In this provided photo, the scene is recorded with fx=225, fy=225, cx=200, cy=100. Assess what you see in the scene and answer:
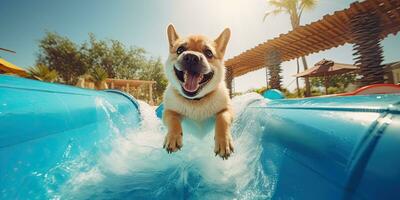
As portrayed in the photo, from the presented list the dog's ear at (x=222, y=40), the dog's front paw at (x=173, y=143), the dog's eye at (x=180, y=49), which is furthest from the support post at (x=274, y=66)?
the dog's front paw at (x=173, y=143)

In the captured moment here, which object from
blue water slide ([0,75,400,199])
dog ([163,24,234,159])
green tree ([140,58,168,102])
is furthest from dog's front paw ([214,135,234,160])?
green tree ([140,58,168,102])

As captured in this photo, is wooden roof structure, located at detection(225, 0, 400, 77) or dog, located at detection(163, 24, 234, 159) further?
wooden roof structure, located at detection(225, 0, 400, 77)

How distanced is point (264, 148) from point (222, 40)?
1758mm

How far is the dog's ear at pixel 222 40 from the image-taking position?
10.5ft

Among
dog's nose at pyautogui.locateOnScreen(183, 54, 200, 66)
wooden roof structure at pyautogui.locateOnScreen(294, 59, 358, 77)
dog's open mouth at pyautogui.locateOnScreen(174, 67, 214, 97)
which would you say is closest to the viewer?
dog's nose at pyautogui.locateOnScreen(183, 54, 200, 66)

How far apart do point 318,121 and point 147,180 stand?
1.60 m

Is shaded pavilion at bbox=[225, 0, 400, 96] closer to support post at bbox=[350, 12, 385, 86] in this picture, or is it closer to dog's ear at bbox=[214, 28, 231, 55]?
support post at bbox=[350, 12, 385, 86]

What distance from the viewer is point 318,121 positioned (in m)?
1.46

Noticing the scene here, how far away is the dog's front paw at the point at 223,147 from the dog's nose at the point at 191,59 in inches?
34.3

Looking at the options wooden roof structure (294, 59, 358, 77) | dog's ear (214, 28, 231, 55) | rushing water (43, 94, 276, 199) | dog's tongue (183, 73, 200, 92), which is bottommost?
rushing water (43, 94, 276, 199)

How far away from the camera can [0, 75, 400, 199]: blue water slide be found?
96cm

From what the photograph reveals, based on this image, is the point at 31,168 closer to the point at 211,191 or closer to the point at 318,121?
the point at 211,191

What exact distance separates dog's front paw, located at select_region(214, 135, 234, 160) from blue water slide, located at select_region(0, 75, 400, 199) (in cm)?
28

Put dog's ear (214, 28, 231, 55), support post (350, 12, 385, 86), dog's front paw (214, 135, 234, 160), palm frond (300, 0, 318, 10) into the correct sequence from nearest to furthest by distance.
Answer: dog's front paw (214, 135, 234, 160)
dog's ear (214, 28, 231, 55)
support post (350, 12, 385, 86)
palm frond (300, 0, 318, 10)
